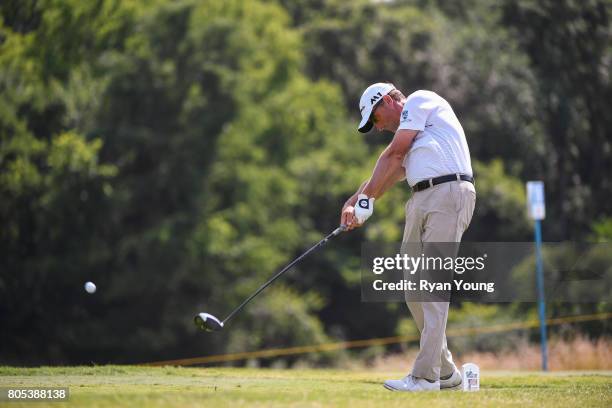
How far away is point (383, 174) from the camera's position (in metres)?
8.33

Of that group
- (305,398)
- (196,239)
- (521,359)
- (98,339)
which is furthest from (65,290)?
(305,398)

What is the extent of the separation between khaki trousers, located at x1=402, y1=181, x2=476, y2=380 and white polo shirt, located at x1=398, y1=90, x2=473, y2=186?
132 mm

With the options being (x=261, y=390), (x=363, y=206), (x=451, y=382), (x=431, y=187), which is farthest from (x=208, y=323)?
(x=431, y=187)

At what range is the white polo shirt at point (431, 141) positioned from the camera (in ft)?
26.4

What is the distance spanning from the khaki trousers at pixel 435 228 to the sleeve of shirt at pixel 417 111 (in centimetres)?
50

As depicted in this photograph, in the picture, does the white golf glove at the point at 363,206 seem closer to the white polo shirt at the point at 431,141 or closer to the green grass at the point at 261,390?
the white polo shirt at the point at 431,141

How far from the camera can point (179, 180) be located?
107ft

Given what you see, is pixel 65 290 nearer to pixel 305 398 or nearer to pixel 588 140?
pixel 588 140

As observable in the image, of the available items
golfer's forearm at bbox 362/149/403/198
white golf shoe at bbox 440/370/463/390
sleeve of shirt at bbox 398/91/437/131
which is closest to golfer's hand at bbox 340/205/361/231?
golfer's forearm at bbox 362/149/403/198

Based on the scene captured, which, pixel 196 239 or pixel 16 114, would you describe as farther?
pixel 196 239

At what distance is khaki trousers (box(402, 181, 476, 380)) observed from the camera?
26.0ft

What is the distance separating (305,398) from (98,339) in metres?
24.5

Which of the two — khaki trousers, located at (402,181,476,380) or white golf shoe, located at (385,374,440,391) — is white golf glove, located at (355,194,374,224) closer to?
khaki trousers, located at (402,181,476,380)

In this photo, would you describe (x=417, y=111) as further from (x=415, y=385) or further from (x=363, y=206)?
(x=415, y=385)
